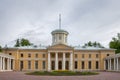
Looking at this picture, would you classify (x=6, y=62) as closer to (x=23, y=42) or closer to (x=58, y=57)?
(x=58, y=57)

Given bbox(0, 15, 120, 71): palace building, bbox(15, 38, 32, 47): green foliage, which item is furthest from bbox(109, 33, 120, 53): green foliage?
bbox(15, 38, 32, 47): green foliage

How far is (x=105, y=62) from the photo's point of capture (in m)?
71.2

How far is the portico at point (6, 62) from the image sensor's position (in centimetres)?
5574

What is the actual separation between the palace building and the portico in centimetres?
29

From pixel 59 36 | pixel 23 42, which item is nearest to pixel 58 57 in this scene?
pixel 59 36

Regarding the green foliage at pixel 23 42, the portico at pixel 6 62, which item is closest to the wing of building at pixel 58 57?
the portico at pixel 6 62

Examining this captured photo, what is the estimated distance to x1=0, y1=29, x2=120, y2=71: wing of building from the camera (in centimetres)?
6931

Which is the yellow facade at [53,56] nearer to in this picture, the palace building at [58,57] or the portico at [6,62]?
the palace building at [58,57]

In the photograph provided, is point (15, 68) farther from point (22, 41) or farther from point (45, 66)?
point (22, 41)

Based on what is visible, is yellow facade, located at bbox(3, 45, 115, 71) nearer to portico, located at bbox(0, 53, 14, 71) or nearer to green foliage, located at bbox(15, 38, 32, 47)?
portico, located at bbox(0, 53, 14, 71)

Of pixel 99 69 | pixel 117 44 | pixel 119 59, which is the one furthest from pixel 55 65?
pixel 117 44

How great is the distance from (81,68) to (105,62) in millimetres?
6938

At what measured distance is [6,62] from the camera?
65750mm

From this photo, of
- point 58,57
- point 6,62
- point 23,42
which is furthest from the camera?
point 23,42
